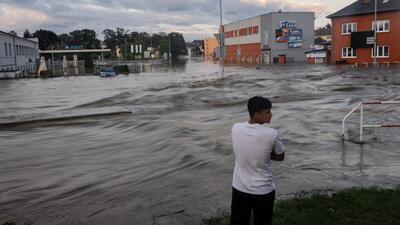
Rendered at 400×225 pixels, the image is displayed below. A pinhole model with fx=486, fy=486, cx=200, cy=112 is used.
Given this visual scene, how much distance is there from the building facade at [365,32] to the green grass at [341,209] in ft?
214

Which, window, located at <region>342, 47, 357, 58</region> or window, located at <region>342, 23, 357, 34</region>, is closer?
window, located at <region>342, 23, 357, 34</region>

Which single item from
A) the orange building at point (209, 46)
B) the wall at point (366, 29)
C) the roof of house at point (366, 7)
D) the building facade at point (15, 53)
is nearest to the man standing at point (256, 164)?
the roof of house at point (366, 7)

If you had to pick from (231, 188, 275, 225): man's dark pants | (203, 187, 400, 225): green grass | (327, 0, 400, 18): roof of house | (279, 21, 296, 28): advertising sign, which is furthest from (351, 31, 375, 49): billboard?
(231, 188, 275, 225): man's dark pants

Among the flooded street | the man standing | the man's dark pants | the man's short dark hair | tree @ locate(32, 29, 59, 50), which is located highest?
tree @ locate(32, 29, 59, 50)

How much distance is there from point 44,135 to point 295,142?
8.53m

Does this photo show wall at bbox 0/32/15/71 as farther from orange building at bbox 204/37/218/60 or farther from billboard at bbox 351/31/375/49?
orange building at bbox 204/37/218/60

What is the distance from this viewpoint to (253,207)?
484cm

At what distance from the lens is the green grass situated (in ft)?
20.1

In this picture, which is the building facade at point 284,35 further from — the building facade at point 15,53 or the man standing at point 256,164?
the man standing at point 256,164

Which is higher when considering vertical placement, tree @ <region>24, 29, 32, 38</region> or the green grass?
tree @ <region>24, 29, 32, 38</region>

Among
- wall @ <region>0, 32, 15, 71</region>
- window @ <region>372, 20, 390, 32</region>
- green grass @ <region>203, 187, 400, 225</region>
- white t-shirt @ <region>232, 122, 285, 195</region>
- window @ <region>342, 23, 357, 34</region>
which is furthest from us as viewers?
wall @ <region>0, 32, 15, 71</region>

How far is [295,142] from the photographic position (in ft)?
44.2

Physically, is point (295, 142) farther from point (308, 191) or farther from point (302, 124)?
point (308, 191)

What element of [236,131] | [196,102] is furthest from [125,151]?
[196,102]
